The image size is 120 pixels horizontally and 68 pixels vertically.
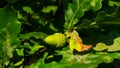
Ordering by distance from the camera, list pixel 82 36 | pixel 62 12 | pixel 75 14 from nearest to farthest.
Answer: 1. pixel 75 14
2. pixel 82 36
3. pixel 62 12

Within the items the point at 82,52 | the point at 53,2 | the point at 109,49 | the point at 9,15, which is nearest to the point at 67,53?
the point at 82,52

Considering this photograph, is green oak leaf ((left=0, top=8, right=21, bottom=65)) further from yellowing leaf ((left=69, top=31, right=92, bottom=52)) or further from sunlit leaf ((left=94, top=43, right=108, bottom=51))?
sunlit leaf ((left=94, top=43, right=108, bottom=51))

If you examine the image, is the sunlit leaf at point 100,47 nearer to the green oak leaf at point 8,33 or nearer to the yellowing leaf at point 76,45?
the yellowing leaf at point 76,45

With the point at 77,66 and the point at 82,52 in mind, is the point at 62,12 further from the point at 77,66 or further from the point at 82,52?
the point at 77,66

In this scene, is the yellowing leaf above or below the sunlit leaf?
above

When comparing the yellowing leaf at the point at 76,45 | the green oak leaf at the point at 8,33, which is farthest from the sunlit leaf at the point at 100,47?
the green oak leaf at the point at 8,33

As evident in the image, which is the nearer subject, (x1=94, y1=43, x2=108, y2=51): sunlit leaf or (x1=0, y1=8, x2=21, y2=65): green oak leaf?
(x1=0, y1=8, x2=21, y2=65): green oak leaf

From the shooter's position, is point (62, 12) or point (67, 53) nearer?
point (67, 53)

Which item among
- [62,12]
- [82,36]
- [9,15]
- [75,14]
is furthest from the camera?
[62,12]

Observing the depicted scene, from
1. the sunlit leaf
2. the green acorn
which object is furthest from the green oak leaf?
the sunlit leaf

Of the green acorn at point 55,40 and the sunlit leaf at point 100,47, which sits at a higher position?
the green acorn at point 55,40

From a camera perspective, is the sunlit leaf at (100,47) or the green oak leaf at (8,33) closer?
the green oak leaf at (8,33)
